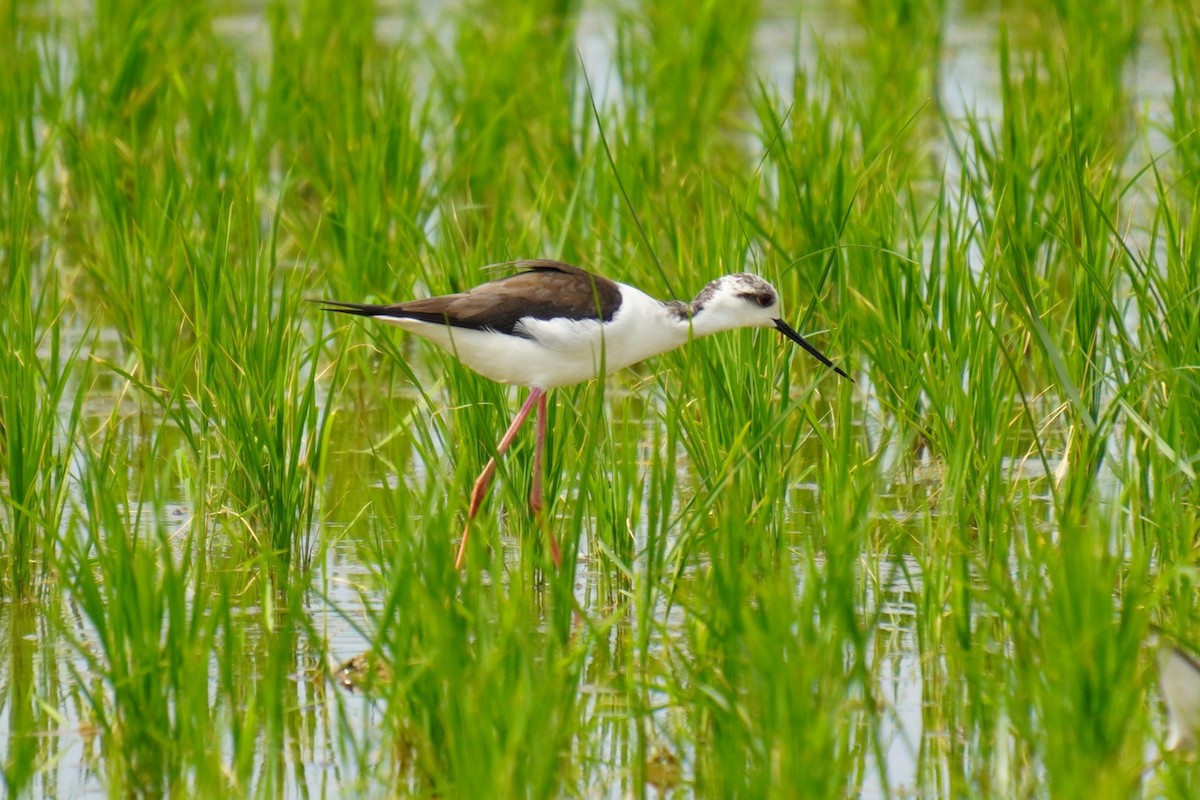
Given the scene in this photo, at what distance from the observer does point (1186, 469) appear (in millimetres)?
4234

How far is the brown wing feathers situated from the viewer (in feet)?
16.2

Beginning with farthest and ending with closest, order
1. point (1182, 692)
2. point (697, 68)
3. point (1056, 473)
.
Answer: point (697, 68), point (1056, 473), point (1182, 692)

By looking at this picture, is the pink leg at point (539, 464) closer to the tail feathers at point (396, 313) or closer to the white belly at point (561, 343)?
the white belly at point (561, 343)

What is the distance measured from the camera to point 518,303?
501cm

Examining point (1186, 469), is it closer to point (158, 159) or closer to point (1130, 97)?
point (158, 159)

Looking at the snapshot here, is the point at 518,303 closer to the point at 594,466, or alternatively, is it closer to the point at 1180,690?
the point at 594,466

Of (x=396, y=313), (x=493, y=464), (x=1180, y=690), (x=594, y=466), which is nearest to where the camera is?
(x=1180, y=690)

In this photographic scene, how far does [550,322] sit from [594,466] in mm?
425

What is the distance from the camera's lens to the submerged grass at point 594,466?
3514 millimetres

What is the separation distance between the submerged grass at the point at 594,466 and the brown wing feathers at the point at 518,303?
0.18 meters

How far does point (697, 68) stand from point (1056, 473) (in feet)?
13.8

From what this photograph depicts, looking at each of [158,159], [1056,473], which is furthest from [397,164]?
[1056,473]

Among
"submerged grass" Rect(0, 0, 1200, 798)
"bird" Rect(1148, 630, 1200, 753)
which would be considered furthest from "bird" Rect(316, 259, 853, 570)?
"bird" Rect(1148, 630, 1200, 753)

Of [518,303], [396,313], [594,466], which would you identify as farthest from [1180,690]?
[396,313]
